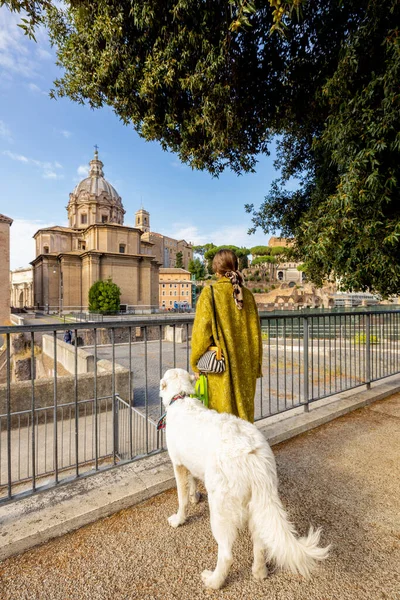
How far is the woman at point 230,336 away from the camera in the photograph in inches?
83.9

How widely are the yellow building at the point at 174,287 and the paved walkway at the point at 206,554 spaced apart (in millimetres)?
66782

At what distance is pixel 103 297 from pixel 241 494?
126 ft

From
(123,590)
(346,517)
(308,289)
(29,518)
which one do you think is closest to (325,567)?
(346,517)

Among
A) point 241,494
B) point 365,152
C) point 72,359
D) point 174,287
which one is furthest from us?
point 174,287

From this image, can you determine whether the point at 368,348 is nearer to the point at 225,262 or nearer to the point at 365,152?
the point at 365,152

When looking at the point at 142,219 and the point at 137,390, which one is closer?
the point at 137,390

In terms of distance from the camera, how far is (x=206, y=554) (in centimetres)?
174

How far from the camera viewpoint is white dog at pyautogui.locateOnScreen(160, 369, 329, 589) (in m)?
1.31

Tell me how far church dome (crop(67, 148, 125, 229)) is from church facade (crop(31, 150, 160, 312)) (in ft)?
4.64

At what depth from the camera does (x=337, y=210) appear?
12.5 feet

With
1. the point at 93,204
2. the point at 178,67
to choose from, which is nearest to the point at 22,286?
the point at 93,204

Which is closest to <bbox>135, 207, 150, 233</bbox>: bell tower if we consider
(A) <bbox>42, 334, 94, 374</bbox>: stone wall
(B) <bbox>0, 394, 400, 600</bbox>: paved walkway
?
(A) <bbox>42, 334, 94, 374</bbox>: stone wall

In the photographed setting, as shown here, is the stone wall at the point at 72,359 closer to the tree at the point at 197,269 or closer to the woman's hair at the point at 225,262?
the woman's hair at the point at 225,262

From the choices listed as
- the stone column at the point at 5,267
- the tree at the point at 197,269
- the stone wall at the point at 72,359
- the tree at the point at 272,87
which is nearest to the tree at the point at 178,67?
the tree at the point at 272,87
